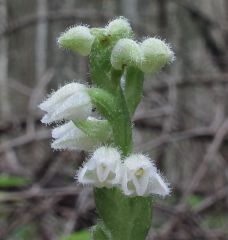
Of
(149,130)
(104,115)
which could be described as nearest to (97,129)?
(104,115)

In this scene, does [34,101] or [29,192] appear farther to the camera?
[34,101]

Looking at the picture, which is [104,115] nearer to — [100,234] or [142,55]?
[142,55]

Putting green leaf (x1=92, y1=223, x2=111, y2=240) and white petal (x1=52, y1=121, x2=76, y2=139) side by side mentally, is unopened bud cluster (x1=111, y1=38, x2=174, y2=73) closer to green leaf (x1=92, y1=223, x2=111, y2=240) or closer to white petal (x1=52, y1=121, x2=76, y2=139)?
white petal (x1=52, y1=121, x2=76, y2=139)

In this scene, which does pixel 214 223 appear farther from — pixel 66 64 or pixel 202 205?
pixel 66 64

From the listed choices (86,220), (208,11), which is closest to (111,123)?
(86,220)

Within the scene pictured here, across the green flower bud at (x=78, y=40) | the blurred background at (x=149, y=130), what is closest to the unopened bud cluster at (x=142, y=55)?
the green flower bud at (x=78, y=40)

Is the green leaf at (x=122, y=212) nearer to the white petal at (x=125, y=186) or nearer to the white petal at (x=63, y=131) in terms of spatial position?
the white petal at (x=125, y=186)

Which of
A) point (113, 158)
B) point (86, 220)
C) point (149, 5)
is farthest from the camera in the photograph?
point (149, 5)
